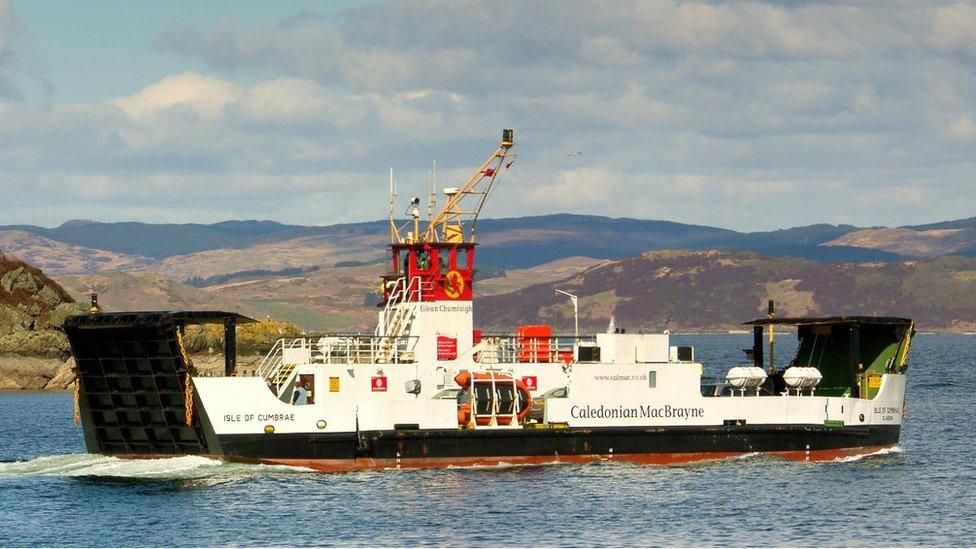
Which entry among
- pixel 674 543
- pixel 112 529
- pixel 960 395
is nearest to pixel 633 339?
pixel 674 543

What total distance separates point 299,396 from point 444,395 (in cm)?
430

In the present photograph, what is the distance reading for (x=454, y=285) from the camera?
1890 inches

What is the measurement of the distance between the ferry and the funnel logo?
0.04 meters

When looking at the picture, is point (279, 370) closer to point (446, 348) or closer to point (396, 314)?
point (396, 314)

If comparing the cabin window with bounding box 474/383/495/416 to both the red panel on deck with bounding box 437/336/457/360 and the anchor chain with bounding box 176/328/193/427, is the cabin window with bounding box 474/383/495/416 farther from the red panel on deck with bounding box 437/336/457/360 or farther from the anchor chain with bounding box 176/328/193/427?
the anchor chain with bounding box 176/328/193/427

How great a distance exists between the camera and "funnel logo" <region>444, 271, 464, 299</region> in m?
48.0

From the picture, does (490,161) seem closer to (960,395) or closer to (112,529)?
(112,529)

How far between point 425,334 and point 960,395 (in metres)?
48.4

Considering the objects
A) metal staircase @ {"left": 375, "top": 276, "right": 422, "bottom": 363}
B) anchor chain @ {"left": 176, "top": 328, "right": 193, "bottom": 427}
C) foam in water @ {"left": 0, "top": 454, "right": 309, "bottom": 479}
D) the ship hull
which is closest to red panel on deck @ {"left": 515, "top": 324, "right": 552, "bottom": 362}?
metal staircase @ {"left": 375, "top": 276, "right": 422, "bottom": 363}

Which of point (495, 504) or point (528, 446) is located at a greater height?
point (528, 446)

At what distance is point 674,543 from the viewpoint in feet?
114

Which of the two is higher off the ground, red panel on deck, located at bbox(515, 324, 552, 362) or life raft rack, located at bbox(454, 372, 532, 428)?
red panel on deck, located at bbox(515, 324, 552, 362)

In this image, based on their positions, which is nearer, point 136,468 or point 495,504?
point 495,504

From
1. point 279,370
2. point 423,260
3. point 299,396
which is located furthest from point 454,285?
point 299,396
